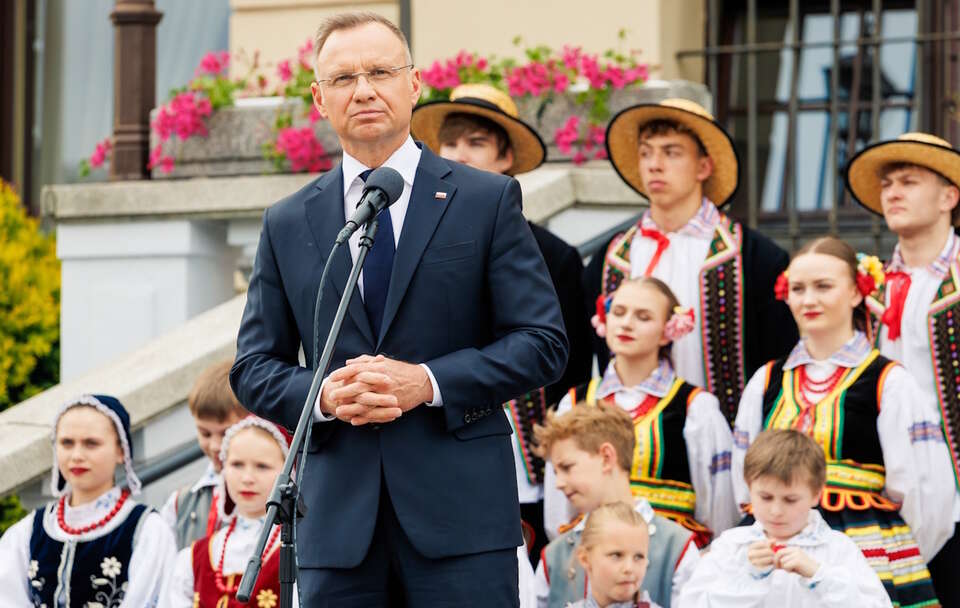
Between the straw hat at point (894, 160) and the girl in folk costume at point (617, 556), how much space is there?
1.56m

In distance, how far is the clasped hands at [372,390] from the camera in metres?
3.25

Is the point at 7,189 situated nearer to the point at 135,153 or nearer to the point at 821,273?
the point at 135,153

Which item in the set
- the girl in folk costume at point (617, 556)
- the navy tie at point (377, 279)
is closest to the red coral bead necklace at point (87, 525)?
the girl in folk costume at point (617, 556)

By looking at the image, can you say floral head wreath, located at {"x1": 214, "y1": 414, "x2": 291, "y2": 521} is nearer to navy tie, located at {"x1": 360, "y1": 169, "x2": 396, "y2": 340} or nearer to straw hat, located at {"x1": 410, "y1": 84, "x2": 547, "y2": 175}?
straw hat, located at {"x1": 410, "y1": 84, "x2": 547, "y2": 175}

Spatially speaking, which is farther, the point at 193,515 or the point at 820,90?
the point at 820,90

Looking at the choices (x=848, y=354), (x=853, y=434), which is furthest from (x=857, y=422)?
(x=848, y=354)

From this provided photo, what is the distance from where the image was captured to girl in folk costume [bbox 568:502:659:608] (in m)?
5.18

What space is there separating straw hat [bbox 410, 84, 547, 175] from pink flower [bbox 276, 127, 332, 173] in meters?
1.57

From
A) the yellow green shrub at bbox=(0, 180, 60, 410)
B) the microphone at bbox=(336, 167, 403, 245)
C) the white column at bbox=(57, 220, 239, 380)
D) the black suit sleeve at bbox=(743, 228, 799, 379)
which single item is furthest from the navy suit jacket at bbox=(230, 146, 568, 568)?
the yellow green shrub at bbox=(0, 180, 60, 410)

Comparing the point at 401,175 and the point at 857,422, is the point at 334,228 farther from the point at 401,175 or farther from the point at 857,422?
the point at 857,422

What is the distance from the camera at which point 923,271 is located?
18.8 feet

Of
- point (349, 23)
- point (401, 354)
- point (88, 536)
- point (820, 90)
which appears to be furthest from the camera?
point (820, 90)

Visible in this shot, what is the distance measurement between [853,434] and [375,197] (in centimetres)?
242

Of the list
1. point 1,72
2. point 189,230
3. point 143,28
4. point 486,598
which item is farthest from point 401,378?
point 1,72
